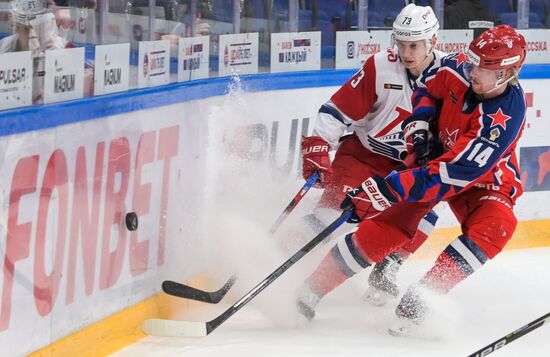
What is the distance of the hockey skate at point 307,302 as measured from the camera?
14.1ft

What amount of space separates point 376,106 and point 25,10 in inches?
65.9

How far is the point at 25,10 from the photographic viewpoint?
11.6 ft

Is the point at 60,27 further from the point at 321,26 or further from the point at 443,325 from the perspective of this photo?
the point at 321,26

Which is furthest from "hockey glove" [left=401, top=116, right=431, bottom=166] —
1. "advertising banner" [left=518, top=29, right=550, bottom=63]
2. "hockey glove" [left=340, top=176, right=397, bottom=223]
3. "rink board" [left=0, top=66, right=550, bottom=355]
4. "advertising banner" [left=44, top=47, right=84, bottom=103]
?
"advertising banner" [left=518, top=29, right=550, bottom=63]

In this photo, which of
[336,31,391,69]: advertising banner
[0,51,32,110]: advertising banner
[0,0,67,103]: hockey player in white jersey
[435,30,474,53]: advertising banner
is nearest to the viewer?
[0,51,32,110]: advertising banner

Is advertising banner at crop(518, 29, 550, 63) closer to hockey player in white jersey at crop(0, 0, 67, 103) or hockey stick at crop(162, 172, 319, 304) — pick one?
hockey stick at crop(162, 172, 319, 304)

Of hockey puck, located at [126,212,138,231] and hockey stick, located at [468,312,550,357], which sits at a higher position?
hockey puck, located at [126,212,138,231]

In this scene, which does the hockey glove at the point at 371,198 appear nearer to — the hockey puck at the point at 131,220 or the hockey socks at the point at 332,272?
the hockey socks at the point at 332,272

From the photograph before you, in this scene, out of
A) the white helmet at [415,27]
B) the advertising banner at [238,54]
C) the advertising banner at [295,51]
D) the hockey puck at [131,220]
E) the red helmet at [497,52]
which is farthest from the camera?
the advertising banner at [295,51]

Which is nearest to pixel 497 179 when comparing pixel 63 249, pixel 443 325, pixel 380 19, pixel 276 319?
pixel 443 325

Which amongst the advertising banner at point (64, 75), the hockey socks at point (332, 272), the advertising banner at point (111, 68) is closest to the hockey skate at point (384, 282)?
the hockey socks at point (332, 272)

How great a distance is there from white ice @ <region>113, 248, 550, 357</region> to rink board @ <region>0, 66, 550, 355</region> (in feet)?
0.82

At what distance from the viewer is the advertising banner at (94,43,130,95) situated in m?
3.87

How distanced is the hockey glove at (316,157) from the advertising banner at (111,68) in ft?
2.66
